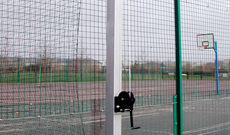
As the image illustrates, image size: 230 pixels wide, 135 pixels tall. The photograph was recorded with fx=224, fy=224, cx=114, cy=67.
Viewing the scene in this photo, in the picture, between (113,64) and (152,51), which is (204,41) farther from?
(113,64)

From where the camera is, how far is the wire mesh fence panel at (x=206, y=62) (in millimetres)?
3570

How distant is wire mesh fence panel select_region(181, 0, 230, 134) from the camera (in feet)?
11.7

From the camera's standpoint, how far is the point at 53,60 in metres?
2.59

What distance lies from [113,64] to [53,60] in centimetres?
79

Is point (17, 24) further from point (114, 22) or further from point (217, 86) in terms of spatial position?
point (217, 86)

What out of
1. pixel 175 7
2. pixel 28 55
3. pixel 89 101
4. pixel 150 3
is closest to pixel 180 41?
pixel 175 7

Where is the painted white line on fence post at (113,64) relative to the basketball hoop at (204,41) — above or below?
below

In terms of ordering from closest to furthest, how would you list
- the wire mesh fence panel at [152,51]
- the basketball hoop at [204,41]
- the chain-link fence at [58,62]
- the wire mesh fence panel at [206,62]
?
the chain-link fence at [58,62]
the wire mesh fence panel at [152,51]
the wire mesh fence panel at [206,62]
the basketball hoop at [204,41]

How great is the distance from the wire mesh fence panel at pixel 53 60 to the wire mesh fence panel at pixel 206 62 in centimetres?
156

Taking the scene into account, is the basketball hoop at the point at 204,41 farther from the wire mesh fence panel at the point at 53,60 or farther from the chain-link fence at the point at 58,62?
the wire mesh fence panel at the point at 53,60

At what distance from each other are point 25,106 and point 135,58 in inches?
59.2

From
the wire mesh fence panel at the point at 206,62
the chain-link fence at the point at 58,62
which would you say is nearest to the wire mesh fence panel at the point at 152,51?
the chain-link fence at the point at 58,62

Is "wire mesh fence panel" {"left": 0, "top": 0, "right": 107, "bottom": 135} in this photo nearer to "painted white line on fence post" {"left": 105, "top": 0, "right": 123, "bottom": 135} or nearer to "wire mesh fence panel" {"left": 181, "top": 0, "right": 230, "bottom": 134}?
"painted white line on fence post" {"left": 105, "top": 0, "right": 123, "bottom": 135}

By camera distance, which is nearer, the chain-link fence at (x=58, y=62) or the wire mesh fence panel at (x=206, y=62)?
the chain-link fence at (x=58, y=62)
